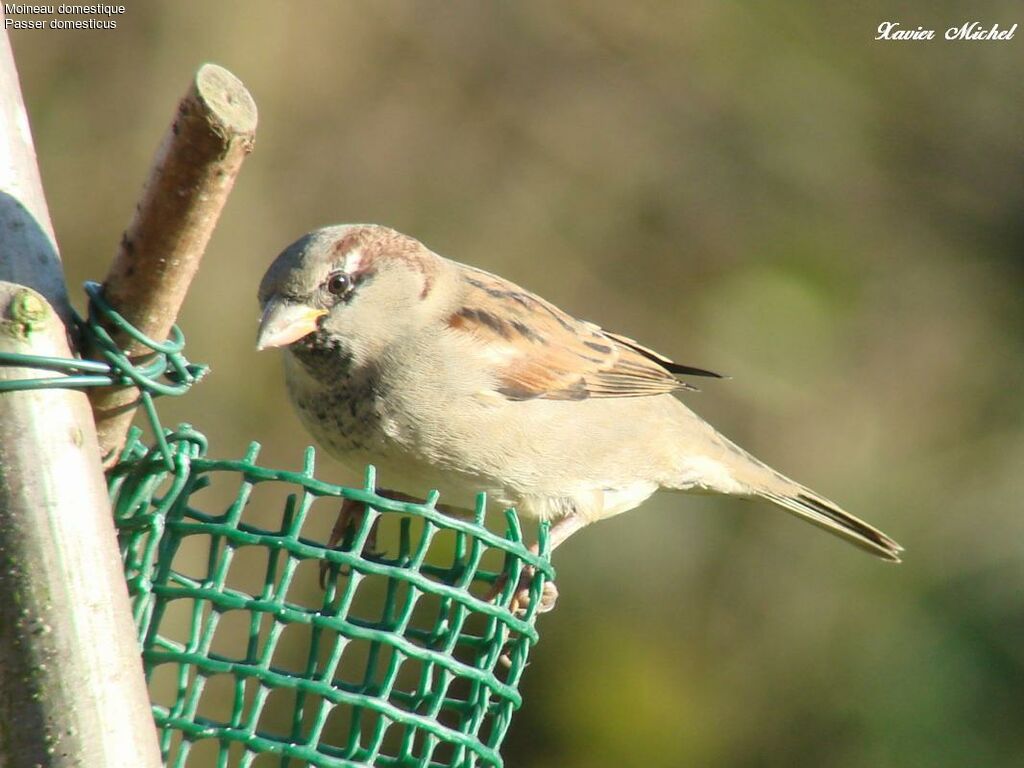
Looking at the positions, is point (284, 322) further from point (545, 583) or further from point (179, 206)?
point (179, 206)

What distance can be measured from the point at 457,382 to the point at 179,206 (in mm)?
1467

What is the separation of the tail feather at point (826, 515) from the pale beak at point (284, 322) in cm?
170

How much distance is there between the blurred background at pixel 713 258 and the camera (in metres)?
4.49

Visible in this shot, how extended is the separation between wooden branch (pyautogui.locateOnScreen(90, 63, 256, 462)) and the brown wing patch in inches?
57.2

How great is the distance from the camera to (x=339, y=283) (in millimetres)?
3117

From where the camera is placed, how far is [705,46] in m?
5.68

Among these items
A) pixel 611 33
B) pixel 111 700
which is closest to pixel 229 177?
pixel 111 700

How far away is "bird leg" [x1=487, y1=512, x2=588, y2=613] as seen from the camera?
8.73 feet

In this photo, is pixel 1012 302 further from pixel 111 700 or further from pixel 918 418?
pixel 111 700
